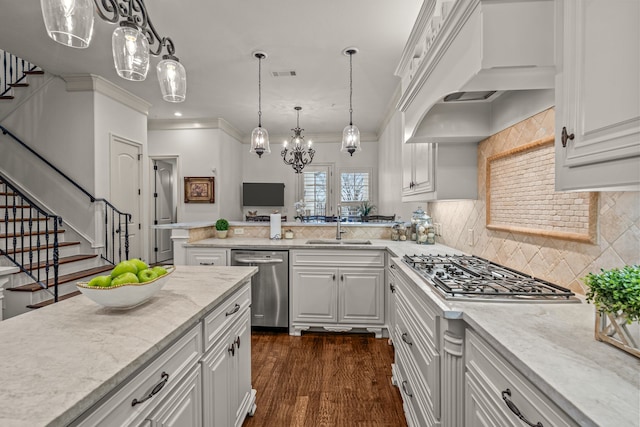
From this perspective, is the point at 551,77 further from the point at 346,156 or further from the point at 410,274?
the point at 346,156

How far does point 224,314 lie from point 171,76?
44.6 inches

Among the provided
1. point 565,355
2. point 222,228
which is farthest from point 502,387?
point 222,228

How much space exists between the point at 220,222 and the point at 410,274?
2513 millimetres

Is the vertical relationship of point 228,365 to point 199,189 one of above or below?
below

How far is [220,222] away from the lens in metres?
3.62

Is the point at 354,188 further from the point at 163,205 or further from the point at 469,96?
the point at 469,96

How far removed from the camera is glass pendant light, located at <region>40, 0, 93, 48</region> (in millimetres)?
923

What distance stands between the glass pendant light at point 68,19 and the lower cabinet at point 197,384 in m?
1.03

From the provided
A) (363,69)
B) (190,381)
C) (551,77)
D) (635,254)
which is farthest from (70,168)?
(635,254)

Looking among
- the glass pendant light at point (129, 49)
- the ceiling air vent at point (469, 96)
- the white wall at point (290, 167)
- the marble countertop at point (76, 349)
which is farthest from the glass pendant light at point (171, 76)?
the white wall at point (290, 167)

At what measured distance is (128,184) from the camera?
4.85 meters

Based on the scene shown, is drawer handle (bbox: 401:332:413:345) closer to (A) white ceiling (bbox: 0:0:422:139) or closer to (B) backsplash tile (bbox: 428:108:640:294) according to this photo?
(B) backsplash tile (bbox: 428:108:640:294)

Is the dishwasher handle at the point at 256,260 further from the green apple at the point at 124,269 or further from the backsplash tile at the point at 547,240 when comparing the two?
the green apple at the point at 124,269

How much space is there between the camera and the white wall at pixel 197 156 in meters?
6.12
